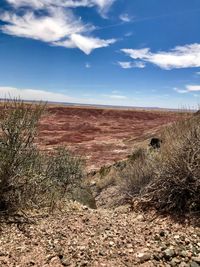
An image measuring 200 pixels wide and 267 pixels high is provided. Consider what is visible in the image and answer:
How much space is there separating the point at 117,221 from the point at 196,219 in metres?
1.10

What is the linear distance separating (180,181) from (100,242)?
5.31 ft

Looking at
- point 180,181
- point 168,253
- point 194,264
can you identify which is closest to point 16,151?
point 180,181

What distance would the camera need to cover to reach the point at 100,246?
396 centimetres

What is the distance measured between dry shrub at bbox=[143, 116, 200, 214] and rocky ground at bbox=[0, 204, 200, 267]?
336 mm

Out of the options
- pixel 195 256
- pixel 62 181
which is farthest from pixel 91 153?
pixel 195 256

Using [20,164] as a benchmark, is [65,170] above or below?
below

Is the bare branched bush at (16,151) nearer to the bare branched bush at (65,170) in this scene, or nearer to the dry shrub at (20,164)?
the dry shrub at (20,164)

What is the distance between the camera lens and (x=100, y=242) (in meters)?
4.05

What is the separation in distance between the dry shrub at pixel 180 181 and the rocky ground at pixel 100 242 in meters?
0.34

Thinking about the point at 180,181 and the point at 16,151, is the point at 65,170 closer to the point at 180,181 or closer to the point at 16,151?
the point at 16,151

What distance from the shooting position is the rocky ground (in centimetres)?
369

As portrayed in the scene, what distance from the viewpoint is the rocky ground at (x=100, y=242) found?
3689 mm

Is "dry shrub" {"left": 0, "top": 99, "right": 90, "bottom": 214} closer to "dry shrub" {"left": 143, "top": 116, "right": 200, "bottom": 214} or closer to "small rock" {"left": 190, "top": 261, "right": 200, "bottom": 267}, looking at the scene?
"dry shrub" {"left": 143, "top": 116, "right": 200, "bottom": 214}

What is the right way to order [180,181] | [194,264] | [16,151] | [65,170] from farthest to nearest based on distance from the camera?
[65,170], [16,151], [180,181], [194,264]
